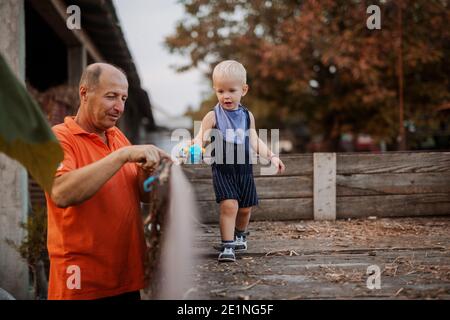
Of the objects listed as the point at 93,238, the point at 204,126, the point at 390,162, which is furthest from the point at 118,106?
the point at 390,162

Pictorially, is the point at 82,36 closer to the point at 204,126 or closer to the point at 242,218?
the point at 204,126

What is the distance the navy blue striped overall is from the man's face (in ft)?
2.89

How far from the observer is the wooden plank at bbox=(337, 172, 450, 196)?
386 cm

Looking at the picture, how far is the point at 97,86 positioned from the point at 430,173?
2.82 meters

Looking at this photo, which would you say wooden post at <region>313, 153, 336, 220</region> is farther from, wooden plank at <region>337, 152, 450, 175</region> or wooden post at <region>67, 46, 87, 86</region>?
wooden post at <region>67, 46, 87, 86</region>

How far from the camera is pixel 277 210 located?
3922mm

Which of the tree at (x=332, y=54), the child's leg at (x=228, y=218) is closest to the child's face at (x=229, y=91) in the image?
the child's leg at (x=228, y=218)

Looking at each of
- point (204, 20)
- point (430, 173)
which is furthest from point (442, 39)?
point (430, 173)

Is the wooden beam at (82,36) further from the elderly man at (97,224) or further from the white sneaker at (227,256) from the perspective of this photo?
the white sneaker at (227,256)

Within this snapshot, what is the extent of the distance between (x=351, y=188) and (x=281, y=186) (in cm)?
55

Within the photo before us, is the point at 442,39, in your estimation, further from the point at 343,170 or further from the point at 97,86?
the point at 97,86

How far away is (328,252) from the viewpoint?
2477 mm

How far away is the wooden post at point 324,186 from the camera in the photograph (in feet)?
12.7

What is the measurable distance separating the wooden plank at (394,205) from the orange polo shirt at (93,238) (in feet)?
7.25
